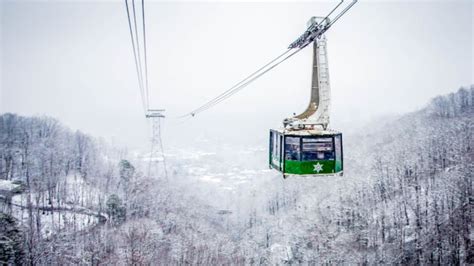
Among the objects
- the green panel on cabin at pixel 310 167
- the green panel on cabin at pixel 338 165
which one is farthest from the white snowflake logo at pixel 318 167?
the green panel on cabin at pixel 338 165

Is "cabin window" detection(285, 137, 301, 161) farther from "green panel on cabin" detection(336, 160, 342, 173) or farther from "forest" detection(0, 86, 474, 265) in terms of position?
"forest" detection(0, 86, 474, 265)

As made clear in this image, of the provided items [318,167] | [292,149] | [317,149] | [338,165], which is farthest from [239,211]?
[317,149]

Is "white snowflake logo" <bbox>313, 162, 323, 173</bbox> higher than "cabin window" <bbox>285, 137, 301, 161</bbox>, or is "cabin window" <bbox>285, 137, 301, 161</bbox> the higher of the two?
"cabin window" <bbox>285, 137, 301, 161</bbox>

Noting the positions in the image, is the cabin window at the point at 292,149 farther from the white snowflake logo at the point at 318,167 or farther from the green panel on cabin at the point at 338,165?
the green panel on cabin at the point at 338,165

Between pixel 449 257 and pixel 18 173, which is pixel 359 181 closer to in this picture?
pixel 449 257

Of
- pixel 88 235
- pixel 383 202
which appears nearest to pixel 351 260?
pixel 383 202

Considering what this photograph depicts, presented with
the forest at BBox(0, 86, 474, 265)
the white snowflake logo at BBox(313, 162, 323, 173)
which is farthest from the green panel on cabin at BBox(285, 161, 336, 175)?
the forest at BBox(0, 86, 474, 265)
